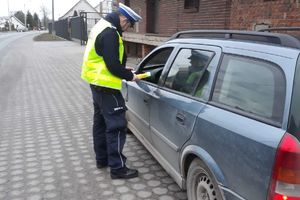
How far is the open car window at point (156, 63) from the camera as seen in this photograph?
404 cm

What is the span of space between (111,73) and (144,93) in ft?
1.96

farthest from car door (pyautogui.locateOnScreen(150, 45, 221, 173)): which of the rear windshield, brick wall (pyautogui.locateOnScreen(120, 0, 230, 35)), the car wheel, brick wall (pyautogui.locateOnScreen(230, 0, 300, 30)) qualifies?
brick wall (pyautogui.locateOnScreen(120, 0, 230, 35))

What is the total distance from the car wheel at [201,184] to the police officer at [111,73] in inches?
44.8

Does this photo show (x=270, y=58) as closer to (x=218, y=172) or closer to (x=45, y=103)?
(x=218, y=172)

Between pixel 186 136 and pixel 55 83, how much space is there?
8.59 metres

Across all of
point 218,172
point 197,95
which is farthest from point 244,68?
point 218,172

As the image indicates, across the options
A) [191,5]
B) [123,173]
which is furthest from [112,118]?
[191,5]

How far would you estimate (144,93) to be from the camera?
4.16 meters

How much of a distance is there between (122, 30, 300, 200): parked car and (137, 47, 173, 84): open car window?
219 millimetres

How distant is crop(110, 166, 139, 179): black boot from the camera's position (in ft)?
13.2

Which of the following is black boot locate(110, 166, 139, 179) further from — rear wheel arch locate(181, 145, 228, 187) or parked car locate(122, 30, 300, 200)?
rear wheel arch locate(181, 145, 228, 187)

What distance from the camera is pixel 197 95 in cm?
304

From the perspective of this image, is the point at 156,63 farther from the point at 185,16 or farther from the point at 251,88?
the point at 185,16

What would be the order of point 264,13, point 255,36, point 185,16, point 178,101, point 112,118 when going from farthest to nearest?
point 185,16 < point 264,13 < point 112,118 < point 178,101 < point 255,36
